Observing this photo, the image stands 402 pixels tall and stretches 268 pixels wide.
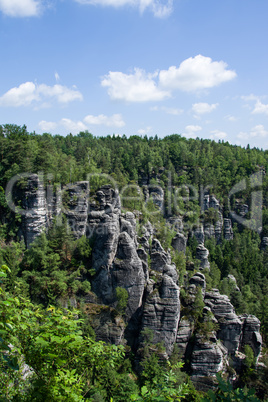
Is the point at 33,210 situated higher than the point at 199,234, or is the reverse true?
the point at 33,210

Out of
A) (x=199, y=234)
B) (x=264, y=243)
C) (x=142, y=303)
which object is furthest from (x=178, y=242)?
Result: (x=264, y=243)

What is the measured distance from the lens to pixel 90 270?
→ 33.9 meters

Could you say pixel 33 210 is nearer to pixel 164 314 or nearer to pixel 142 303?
pixel 142 303

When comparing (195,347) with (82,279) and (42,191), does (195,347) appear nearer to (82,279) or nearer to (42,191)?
(82,279)

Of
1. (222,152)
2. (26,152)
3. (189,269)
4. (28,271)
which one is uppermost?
(222,152)

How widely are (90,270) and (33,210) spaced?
10362 millimetres

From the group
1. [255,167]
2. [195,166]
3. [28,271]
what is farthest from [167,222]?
[255,167]

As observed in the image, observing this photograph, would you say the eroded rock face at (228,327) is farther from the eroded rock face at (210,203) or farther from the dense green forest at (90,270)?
the eroded rock face at (210,203)

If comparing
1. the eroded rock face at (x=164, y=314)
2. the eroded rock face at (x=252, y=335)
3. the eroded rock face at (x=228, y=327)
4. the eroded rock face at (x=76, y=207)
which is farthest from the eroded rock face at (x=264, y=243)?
the eroded rock face at (x=76, y=207)

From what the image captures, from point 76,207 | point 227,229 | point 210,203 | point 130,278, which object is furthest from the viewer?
point 210,203

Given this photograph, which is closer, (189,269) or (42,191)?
(42,191)

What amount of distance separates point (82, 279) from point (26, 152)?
64.0ft

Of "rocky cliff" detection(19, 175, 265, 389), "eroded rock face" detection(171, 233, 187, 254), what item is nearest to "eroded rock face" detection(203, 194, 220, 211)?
"eroded rock face" detection(171, 233, 187, 254)

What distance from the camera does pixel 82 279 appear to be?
113 feet
